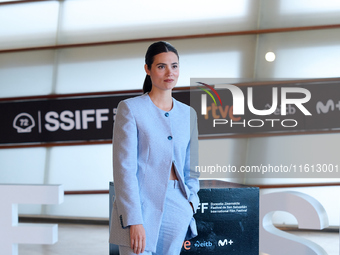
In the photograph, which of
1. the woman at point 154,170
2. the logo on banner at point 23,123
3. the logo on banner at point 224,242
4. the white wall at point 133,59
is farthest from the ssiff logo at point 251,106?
the woman at point 154,170

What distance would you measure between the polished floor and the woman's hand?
2.68 m

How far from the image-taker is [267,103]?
4.60m

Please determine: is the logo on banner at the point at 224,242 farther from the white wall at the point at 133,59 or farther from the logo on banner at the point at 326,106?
the logo on banner at the point at 326,106

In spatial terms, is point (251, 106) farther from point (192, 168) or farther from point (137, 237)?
point (137, 237)

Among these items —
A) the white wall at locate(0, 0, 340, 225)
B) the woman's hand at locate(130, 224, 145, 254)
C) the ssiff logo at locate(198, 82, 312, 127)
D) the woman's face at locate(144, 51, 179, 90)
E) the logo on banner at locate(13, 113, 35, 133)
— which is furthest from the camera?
the logo on banner at locate(13, 113, 35, 133)

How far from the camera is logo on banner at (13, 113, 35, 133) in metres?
5.02

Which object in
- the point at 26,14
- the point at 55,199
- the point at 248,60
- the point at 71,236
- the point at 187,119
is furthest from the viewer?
the point at 26,14

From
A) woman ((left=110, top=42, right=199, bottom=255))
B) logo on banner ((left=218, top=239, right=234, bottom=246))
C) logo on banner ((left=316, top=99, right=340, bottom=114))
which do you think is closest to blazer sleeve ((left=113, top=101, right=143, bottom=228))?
woman ((left=110, top=42, right=199, bottom=255))

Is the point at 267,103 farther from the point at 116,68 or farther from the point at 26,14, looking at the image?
the point at 26,14

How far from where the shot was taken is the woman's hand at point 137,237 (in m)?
1.25

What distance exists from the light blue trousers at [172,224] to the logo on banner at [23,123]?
4054 mm

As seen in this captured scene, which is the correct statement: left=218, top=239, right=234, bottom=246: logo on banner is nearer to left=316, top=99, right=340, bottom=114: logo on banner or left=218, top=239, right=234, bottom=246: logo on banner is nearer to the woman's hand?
the woman's hand

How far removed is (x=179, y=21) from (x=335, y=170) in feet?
8.50

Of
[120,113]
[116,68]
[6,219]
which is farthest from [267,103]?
[120,113]
